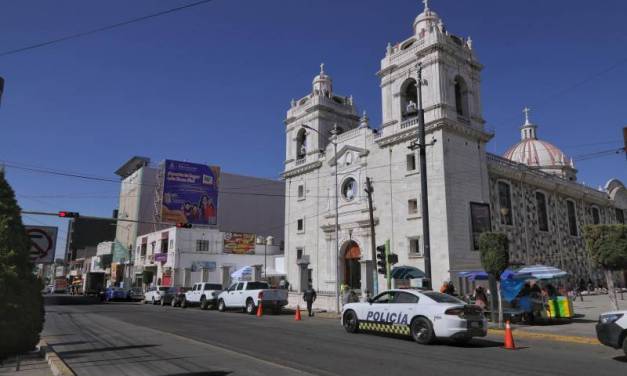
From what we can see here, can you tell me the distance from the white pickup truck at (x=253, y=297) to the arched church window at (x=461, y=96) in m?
18.3

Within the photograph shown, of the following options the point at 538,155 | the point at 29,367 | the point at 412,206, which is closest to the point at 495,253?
the point at 412,206

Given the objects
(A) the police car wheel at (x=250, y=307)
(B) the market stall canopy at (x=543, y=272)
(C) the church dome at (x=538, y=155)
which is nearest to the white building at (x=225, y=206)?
(C) the church dome at (x=538, y=155)

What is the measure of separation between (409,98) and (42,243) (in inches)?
1172

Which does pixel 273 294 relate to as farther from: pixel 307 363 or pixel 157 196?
pixel 157 196


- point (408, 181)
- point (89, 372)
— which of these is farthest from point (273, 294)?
point (89, 372)

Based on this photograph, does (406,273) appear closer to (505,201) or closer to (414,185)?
(414,185)

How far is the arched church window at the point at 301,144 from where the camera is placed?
43875mm

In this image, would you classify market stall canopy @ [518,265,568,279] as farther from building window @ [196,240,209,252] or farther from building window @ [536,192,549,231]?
building window @ [196,240,209,252]

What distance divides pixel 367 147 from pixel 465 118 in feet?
25.1

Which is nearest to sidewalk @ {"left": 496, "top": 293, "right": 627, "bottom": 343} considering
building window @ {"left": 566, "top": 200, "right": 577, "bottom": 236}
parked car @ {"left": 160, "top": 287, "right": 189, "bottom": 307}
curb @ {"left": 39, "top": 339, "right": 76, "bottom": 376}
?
curb @ {"left": 39, "top": 339, "right": 76, "bottom": 376}

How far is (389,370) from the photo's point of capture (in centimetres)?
879

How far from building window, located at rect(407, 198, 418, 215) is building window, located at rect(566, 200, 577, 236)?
21.6 meters

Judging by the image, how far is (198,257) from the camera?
5291 centimetres

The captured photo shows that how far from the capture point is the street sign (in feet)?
30.2
